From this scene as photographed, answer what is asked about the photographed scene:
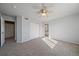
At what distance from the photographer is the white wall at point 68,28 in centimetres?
573

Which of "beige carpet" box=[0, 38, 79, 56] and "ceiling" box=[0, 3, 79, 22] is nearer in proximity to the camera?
"beige carpet" box=[0, 38, 79, 56]

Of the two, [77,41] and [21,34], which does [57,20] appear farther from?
[21,34]

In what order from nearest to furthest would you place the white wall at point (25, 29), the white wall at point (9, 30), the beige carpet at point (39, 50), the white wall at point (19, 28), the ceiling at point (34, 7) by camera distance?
the beige carpet at point (39, 50), the ceiling at point (34, 7), the white wall at point (19, 28), the white wall at point (25, 29), the white wall at point (9, 30)

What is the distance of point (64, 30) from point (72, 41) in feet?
3.96

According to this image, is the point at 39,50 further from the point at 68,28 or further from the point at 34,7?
the point at 68,28

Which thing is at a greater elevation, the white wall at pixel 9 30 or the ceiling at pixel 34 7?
the ceiling at pixel 34 7

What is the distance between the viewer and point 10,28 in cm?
952

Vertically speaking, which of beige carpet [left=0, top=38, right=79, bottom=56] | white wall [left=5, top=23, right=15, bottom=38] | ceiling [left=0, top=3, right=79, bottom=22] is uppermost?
ceiling [left=0, top=3, right=79, bottom=22]

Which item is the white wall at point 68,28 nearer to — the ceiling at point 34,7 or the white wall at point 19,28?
the ceiling at point 34,7

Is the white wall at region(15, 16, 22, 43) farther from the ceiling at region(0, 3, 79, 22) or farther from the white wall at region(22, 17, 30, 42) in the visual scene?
the ceiling at region(0, 3, 79, 22)

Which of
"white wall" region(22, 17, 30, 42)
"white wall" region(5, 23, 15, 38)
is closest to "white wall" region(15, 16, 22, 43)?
"white wall" region(22, 17, 30, 42)

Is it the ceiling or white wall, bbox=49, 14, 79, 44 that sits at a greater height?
the ceiling

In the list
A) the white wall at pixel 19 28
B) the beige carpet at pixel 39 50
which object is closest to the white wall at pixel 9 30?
the white wall at pixel 19 28

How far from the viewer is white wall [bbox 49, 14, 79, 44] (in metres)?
5.73
